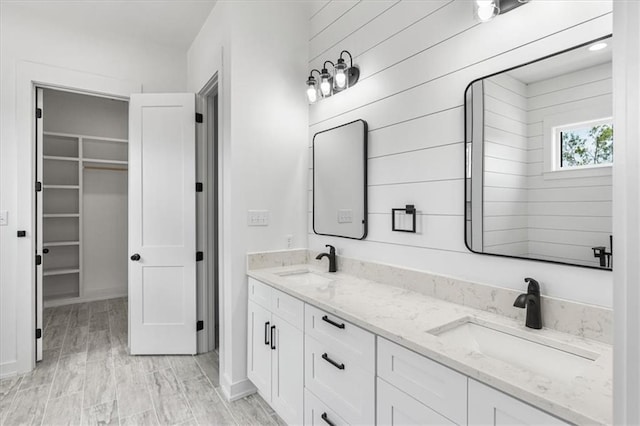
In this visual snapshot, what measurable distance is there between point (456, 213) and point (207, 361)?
95.5 inches

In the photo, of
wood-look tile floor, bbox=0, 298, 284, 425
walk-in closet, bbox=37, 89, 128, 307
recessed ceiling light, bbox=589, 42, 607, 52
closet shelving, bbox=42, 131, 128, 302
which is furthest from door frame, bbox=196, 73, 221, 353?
recessed ceiling light, bbox=589, 42, 607, 52

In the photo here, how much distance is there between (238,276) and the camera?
2324 mm

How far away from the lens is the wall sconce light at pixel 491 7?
1.36 m

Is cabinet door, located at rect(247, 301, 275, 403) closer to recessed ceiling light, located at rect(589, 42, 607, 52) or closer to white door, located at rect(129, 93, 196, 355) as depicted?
white door, located at rect(129, 93, 196, 355)

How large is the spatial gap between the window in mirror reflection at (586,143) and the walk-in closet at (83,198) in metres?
4.81

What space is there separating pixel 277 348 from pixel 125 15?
296 centimetres

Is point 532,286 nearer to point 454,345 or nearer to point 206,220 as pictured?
point 454,345

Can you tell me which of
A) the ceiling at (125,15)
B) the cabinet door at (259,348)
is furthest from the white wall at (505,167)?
the ceiling at (125,15)

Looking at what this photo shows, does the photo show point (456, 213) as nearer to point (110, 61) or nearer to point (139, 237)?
point (139, 237)

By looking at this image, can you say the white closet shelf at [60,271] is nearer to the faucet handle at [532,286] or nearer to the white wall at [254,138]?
the white wall at [254,138]

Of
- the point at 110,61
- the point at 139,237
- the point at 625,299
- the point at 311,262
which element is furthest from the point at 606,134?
the point at 110,61

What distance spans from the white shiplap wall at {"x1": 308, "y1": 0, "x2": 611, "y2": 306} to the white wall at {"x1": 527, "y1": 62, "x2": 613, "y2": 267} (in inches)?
3.5

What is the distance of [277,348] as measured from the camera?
6.49 feet

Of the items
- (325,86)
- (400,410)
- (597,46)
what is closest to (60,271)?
(325,86)
